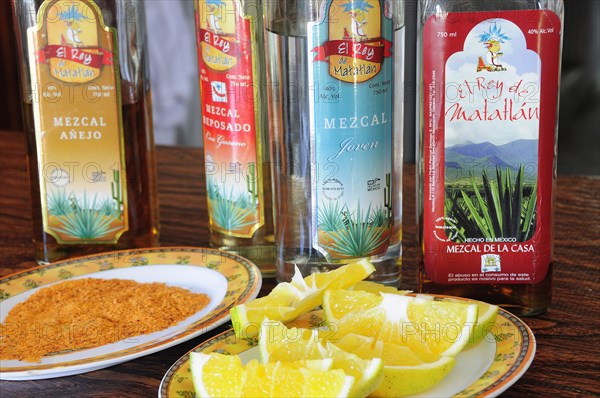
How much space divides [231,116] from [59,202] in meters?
0.18

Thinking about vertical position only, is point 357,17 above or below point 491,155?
above

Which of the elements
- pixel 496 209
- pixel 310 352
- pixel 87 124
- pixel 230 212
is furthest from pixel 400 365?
pixel 87 124

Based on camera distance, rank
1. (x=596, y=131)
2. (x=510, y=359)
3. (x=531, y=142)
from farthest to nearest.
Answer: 1. (x=596, y=131)
2. (x=531, y=142)
3. (x=510, y=359)

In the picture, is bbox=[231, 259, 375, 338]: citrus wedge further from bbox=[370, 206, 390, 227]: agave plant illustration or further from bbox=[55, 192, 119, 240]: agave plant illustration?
bbox=[55, 192, 119, 240]: agave plant illustration

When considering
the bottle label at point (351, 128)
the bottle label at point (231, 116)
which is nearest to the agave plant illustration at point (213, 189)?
the bottle label at point (231, 116)

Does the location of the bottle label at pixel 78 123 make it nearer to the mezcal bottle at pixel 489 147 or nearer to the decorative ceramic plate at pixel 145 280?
the decorative ceramic plate at pixel 145 280

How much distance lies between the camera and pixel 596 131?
5.83 ft

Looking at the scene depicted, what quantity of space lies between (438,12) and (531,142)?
0.12 meters

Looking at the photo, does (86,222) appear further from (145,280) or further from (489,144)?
(489,144)

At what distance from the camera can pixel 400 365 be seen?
539 mm

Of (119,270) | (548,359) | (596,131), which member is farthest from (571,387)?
(596,131)

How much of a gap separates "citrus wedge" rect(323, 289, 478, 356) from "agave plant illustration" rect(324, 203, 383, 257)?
11cm

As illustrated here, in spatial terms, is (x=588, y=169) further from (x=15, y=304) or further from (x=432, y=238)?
(x=15, y=304)

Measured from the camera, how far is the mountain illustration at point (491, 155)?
2.18 ft
